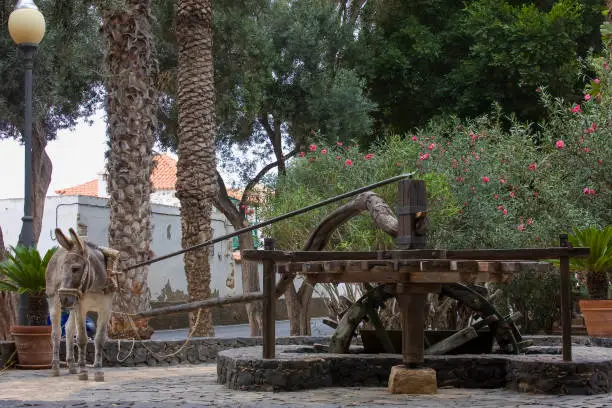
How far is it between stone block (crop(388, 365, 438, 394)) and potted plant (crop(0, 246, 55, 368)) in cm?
499

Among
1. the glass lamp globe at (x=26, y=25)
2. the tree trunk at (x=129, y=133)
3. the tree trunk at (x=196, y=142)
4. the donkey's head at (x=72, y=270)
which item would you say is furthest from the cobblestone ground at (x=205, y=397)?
the tree trunk at (x=196, y=142)

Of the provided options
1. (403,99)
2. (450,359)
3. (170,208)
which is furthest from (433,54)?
(450,359)

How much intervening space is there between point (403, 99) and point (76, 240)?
2007 centimetres

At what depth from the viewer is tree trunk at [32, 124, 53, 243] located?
25.5 metres

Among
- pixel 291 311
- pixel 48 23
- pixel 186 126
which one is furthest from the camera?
pixel 48 23

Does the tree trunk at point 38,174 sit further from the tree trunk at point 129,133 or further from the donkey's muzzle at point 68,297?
the donkey's muzzle at point 68,297

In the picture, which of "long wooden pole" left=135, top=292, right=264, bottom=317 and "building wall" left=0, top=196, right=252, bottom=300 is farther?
"building wall" left=0, top=196, right=252, bottom=300

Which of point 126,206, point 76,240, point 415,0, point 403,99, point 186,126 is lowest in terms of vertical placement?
point 76,240

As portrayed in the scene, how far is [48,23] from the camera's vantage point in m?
23.0

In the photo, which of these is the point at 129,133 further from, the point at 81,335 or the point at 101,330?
the point at 81,335

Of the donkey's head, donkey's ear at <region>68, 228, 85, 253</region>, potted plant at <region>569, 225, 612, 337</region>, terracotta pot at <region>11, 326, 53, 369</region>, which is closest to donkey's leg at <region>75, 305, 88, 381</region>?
the donkey's head

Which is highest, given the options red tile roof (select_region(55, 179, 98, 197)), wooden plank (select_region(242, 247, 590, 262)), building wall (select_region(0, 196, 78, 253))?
red tile roof (select_region(55, 179, 98, 197))

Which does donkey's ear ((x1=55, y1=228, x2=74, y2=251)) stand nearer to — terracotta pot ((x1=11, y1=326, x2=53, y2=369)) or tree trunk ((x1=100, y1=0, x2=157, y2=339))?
terracotta pot ((x1=11, y1=326, x2=53, y2=369))

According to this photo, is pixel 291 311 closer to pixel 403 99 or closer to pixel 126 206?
pixel 126 206
